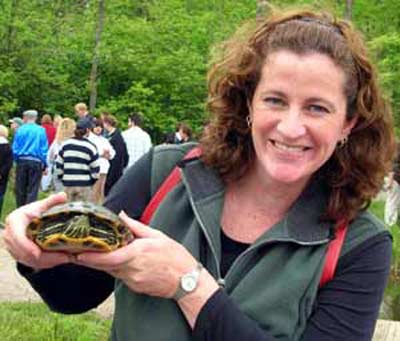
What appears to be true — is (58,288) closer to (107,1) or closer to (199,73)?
(199,73)

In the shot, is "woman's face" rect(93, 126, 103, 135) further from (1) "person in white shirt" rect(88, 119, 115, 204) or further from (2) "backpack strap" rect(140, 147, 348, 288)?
(2) "backpack strap" rect(140, 147, 348, 288)

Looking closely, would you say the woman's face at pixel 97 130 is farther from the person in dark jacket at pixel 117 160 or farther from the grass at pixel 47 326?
the grass at pixel 47 326

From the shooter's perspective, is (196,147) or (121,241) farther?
(196,147)

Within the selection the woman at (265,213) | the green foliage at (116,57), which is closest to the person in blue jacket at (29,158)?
the green foliage at (116,57)

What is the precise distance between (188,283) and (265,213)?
0.44 meters

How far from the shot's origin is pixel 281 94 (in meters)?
2.40

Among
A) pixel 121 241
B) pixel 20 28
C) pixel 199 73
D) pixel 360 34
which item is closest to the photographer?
pixel 121 241

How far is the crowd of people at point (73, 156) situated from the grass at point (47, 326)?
5.54 meters

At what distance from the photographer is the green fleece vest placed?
2365 mm

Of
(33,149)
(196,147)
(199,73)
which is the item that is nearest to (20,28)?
(199,73)

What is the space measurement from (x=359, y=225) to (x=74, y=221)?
32.7 inches

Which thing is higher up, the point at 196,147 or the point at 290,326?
the point at 196,147

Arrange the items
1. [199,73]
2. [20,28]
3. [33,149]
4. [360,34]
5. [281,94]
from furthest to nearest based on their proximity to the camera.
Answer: [199,73] → [20,28] → [33,149] → [360,34] → [281,94]

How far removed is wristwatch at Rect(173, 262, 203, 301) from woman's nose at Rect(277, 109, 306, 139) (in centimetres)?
47
